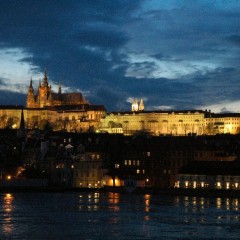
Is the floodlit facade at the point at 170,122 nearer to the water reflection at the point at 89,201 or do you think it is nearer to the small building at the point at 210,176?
the small building at the point at 210,176

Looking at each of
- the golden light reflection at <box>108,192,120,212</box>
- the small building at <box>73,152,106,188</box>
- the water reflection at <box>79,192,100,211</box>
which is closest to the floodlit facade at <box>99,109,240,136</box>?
the small building at <box>73,152,106,188</box>

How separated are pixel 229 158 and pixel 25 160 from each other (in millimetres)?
20327

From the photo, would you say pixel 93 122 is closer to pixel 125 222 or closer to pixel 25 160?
pixel 25 160

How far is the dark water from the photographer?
3538 centimetres

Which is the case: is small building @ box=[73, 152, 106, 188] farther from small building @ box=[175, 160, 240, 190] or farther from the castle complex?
the castle complex

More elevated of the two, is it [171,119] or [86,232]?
[171,119]

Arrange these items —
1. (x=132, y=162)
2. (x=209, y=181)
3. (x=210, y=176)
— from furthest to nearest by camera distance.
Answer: (x=132, y=162) < (x=209, y=181) < (x=210, y=176)

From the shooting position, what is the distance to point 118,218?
1655 inches

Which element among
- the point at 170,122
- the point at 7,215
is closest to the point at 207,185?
the point at 7,215

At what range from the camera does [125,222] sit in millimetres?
40156

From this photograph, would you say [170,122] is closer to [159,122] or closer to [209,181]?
[159,122]

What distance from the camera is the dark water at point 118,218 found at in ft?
116

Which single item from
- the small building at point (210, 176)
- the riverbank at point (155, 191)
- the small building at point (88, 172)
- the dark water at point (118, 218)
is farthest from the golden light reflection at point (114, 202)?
the small building at point (88, 172)

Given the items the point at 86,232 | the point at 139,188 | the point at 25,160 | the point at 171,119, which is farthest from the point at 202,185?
the point at 171,119
